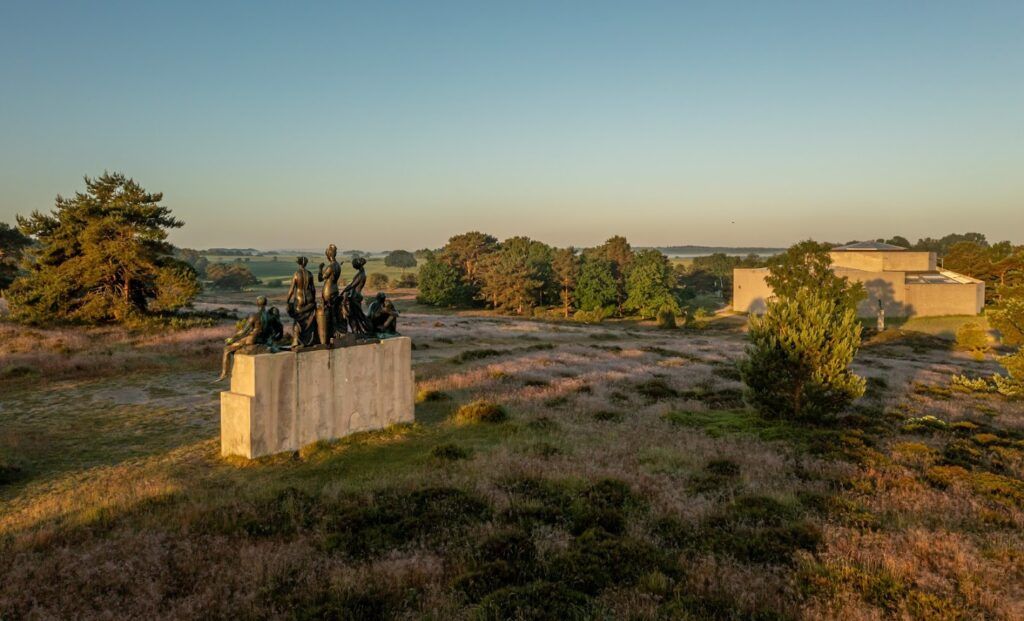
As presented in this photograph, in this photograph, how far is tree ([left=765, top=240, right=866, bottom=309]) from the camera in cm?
5441

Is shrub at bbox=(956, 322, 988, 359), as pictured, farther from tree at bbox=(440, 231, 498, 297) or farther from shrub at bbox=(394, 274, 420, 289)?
shrub at bbox=(394, 274, 420, 289)

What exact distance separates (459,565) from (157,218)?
44524 mm

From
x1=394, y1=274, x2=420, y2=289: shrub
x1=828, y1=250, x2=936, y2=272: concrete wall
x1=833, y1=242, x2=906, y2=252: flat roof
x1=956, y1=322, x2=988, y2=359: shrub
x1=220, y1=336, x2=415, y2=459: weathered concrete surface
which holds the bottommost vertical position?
x1=956, y1=322, x2=988, y2=359: shrub

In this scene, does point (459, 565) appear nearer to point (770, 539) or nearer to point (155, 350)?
point (770, 539)

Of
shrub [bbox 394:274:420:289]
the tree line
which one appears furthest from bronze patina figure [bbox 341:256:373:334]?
shrub [bbox 394:274:420:289]

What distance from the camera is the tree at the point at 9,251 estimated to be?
49.7 m

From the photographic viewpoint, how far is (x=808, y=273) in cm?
5788

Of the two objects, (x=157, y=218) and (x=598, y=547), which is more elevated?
(x=157, y=218)

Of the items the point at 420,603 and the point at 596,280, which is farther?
the point at 596,280

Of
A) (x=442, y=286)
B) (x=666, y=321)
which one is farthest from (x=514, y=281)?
(x=666, y=321)

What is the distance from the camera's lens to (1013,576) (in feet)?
27.1

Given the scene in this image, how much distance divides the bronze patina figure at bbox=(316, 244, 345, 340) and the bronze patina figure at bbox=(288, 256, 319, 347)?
1.15 ft

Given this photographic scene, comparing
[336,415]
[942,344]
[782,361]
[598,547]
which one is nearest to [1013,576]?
[598,547]

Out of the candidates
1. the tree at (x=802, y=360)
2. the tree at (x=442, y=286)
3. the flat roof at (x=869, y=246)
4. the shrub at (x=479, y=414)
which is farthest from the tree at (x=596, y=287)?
the shrub at (x=479, y=414)
